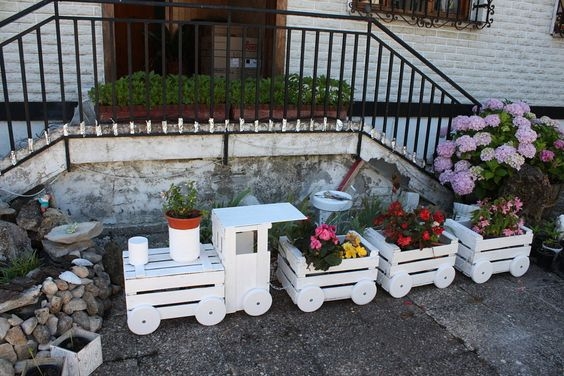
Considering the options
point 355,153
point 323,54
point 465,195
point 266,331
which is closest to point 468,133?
point 465,195

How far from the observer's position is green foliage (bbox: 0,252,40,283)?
120 inches

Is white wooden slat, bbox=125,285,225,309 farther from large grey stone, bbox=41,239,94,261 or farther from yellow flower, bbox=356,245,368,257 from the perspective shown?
yellow flower, bbox=356,245,368,257

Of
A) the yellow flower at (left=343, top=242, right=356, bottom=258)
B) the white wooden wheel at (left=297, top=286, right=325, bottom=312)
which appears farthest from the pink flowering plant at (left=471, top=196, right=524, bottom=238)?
the white wooden wheel at (left=297, top=286, right=325, bottom=312)

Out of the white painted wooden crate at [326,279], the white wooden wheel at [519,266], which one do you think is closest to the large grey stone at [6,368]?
the white painted wooden crate at [326,279]

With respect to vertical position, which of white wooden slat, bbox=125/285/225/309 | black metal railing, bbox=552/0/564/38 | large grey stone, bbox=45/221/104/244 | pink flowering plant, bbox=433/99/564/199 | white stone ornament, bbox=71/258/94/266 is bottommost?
white wooden slat, bbox=125/285/225/309

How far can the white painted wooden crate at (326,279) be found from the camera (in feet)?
10.8

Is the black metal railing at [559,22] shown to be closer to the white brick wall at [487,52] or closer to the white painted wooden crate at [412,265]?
the white brick wall at [487,52]

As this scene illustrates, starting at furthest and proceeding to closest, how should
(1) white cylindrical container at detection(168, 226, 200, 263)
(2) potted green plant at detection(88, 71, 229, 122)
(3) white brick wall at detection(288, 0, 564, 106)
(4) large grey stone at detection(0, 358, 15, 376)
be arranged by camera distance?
(3) white brick wall at detection(288, 0, 564, 106)
(2) potted green plant at detection(88, 71, 229, 122)
(1) white cylindrical container at detection(168, 226, 200, 263)
(4) large grey stone at detection(0, 358, 15, 376)

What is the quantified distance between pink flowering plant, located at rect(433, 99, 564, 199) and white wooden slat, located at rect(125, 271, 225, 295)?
2.53 meters

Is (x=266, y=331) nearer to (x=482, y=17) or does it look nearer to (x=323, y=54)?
(x=323, y=54)

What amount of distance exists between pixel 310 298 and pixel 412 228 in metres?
0.89

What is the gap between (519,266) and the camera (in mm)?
3967

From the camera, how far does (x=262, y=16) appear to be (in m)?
6.30

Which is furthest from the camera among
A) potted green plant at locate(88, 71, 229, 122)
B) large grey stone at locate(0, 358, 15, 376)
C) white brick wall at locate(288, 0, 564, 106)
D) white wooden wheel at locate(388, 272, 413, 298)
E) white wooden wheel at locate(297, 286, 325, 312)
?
white brick wall at locate(288, 0, 564, 106)
